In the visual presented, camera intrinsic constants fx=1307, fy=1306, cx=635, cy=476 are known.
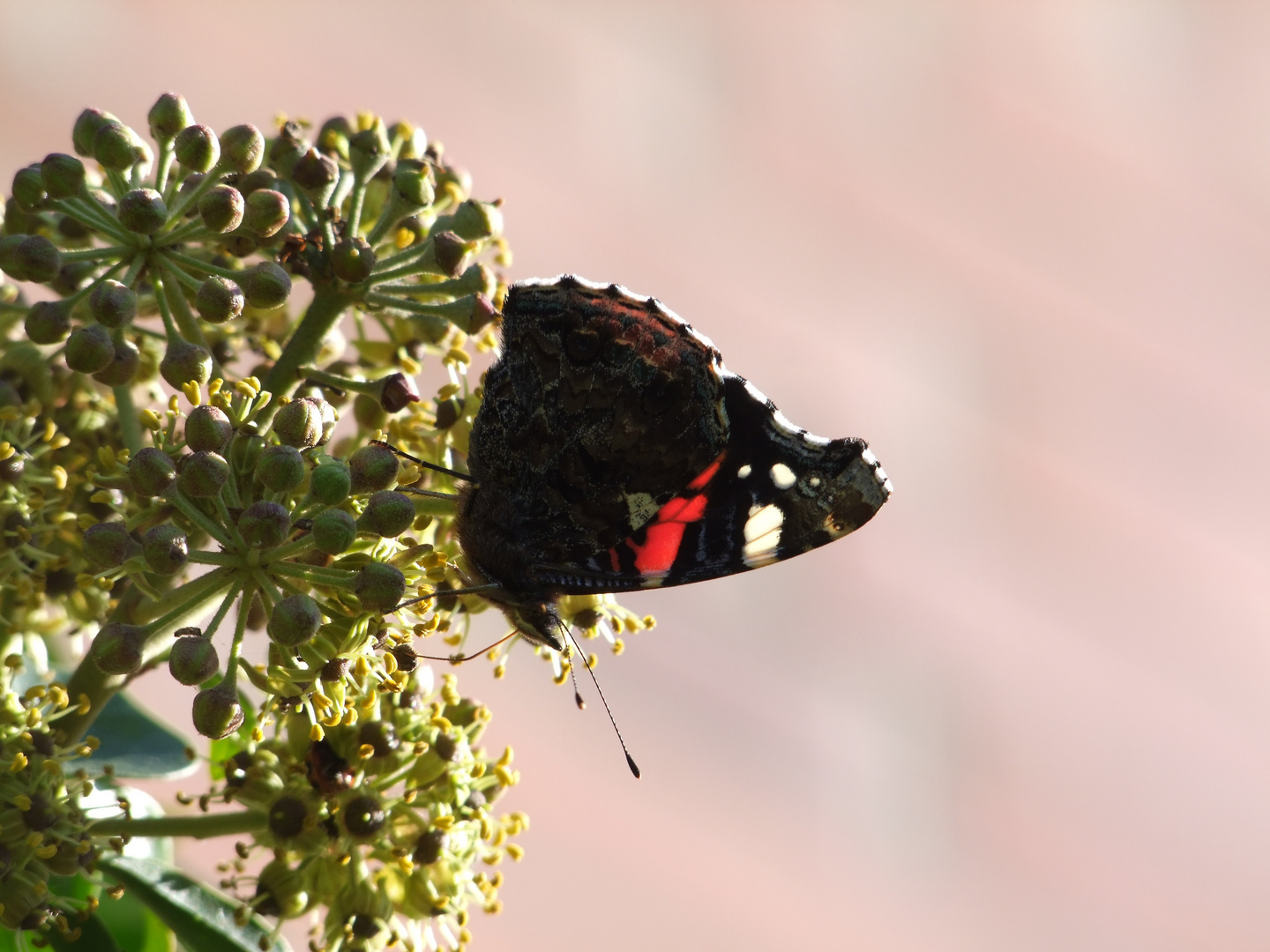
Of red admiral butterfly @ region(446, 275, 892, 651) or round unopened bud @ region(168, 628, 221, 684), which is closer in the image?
round unopened bud @ region(168, 628, 221, 684)

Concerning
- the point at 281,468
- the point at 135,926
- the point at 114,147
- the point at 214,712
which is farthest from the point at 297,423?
the point at 135,926

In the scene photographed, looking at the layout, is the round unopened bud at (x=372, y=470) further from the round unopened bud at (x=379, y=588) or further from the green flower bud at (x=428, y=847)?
the green flower bud at (x=428, y=847)

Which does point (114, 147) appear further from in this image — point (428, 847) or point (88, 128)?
point (428, 847)

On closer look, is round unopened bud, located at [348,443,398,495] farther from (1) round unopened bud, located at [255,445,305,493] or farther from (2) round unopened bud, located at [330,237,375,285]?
(2) round unopened bud, located at [330,237,375,285]

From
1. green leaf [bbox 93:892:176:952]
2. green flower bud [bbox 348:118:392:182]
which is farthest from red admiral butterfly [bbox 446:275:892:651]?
green leaf [bbox 93:892:176:952]

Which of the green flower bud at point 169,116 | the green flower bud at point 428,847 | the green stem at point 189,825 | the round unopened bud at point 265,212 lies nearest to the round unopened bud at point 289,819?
the green stem at point 189,825

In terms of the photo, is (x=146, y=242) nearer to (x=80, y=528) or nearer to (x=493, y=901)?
(x=80, y=528)

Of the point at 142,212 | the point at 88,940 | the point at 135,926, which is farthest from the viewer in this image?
the point at 135,926
